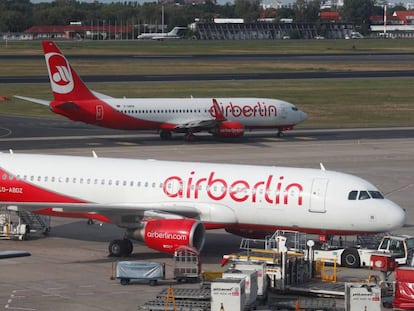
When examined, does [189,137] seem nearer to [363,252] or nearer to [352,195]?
[352,195]

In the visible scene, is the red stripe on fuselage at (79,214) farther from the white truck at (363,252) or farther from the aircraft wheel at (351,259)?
the aircraft wheel at (351,259)

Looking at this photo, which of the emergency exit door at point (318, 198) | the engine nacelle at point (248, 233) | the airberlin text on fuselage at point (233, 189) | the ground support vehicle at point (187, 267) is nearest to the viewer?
the ground support vehicle at point (187, 267)

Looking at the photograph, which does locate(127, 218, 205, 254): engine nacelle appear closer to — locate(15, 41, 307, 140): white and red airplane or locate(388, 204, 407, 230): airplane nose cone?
locate(388, 204, 407, 230): airplane nose cone

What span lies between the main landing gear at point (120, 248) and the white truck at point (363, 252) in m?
7.90

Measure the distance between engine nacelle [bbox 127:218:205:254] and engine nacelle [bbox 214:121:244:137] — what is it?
42333mm

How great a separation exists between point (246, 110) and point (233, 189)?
43.8m

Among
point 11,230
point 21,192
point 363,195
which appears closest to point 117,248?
point 21,192

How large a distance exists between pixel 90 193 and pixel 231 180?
654 centimetres

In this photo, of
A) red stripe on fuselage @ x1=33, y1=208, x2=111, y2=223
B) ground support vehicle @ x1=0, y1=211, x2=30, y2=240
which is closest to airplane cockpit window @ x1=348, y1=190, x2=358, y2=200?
red stripe on fuselage @ x1=33, y1=208, x2=111, y2=223

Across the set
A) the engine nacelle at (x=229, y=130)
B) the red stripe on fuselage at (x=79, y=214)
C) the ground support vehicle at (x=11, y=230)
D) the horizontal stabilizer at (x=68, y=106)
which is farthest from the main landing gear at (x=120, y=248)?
the engine nacelle at (x=229, y=130)

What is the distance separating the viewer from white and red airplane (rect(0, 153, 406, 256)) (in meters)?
43.5

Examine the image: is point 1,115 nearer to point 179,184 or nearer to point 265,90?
point 265,90

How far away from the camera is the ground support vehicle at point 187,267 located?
132 feet

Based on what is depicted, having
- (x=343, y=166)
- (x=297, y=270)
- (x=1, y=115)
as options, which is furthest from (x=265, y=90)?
(x=297, y=270)
